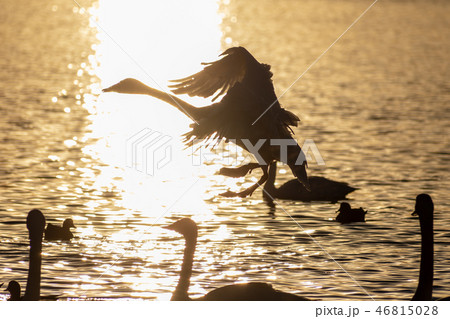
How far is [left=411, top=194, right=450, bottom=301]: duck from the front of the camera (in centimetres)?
1470

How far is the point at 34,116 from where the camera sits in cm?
3766

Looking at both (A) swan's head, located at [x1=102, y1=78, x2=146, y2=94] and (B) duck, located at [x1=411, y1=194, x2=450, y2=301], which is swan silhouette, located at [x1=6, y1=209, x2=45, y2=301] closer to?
(A) swan's head, located at [x1=102, y1=78, x2=146, y2=94]

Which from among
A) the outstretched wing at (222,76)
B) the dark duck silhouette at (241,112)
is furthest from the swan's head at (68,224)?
the outstretched wing at (222,76)

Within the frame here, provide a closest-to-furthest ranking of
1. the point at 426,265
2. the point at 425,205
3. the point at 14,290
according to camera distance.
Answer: the point at 14,290 < the point at 426,265 < the point at 425,205

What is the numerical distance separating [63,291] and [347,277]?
463 centimetres

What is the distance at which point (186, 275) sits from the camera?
578 inches

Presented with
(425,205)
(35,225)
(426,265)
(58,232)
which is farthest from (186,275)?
(58,232)

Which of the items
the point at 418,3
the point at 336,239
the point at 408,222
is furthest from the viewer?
the point at 418,3

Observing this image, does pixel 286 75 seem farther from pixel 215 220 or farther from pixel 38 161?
pixel 215 220

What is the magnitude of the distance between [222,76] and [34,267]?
14.4 feet

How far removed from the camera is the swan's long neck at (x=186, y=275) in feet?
47.1

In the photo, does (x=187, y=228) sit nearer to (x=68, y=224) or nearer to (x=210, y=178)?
(x=68, y=224)
